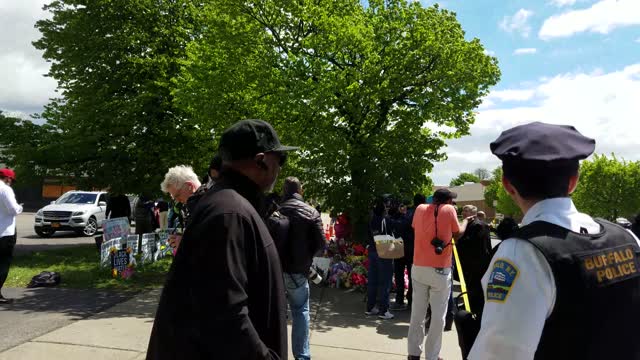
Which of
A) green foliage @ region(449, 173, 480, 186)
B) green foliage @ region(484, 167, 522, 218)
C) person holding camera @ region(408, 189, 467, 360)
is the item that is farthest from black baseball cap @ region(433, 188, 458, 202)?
green foliage @ region(449, 173, 480, 186)

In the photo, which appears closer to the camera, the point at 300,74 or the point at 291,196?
the point at 291,196

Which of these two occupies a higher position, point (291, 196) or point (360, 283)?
point (291, 196)

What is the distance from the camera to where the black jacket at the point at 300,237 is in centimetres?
486

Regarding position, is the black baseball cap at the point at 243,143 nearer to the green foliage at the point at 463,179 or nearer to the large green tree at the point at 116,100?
the large green tree at the point at 116,100

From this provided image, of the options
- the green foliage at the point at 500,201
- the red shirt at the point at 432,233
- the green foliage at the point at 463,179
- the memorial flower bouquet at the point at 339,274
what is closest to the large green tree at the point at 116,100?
the memorial flower bouquet at the point at 339,274

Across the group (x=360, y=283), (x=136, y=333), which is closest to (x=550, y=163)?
(x=136, y=333)

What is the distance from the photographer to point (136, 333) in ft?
20.0

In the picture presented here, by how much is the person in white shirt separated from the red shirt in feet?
18.9

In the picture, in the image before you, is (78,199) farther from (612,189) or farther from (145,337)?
(612,189)

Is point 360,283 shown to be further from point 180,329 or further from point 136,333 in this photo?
point 180,329

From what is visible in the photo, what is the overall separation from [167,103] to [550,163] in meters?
14.6

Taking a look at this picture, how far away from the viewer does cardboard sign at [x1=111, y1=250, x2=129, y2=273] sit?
392 inches

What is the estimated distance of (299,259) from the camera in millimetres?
4863

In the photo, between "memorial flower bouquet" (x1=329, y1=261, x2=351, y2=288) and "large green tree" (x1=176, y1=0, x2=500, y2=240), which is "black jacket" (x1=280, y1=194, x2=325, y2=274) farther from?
"large green tree" (x1=176, y1=0, x2=500, y2=240)
